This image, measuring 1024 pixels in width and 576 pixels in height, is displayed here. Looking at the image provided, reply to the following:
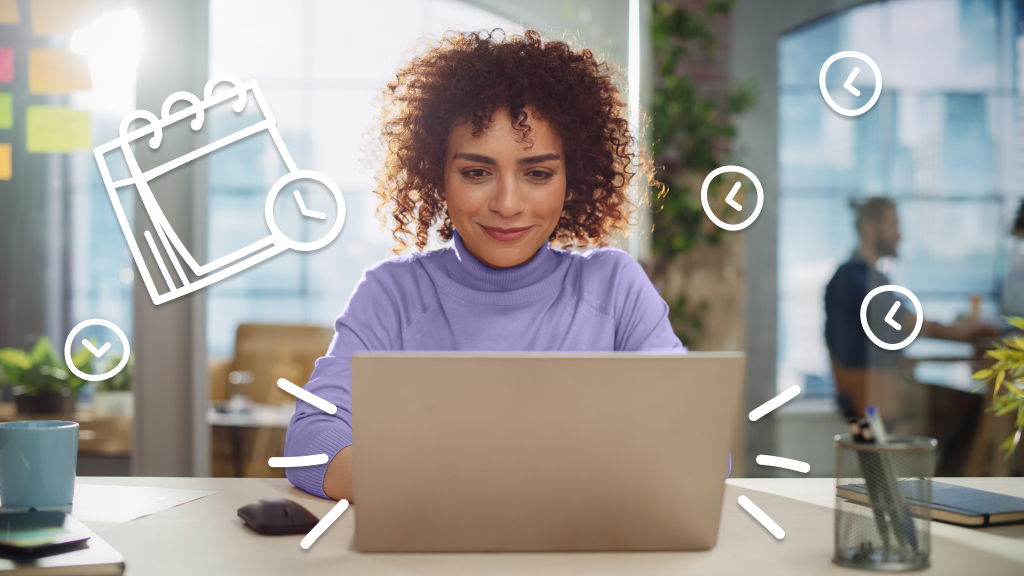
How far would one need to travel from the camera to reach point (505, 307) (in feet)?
5.27

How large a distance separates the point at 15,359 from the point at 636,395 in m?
2.67

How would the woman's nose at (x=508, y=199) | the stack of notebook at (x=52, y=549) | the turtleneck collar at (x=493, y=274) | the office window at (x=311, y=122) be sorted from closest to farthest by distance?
1. the stack of notebook at (x=52, y=549)
2. the woman's nose at (x=508, y=199)
3. the turtleneck collar at (x=493, y=274)
4. the office window at (x=311, y=122)

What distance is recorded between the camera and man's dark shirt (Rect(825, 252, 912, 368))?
3611 mm

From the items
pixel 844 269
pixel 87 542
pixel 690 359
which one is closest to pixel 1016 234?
pixel 844 269

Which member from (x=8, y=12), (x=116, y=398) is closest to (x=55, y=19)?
(x=8, y=12)

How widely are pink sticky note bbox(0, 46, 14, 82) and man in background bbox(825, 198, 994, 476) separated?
3400mm

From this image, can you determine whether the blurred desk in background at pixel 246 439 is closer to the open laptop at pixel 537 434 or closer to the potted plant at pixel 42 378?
the potted plant at pixel 42 378

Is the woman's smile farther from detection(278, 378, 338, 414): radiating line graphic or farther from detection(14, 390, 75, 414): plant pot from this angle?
detection(14, 390, 75, 414): plant pot

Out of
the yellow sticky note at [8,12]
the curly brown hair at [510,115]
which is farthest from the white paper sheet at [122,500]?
the yellow sticky note at [8,12]

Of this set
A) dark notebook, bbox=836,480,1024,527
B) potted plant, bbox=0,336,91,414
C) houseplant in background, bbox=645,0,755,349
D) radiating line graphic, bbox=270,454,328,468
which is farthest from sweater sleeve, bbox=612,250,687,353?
potted plant, bbox=0,336,91,414

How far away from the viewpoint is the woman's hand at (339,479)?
1.12 metres

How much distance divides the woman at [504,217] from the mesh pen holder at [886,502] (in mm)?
746

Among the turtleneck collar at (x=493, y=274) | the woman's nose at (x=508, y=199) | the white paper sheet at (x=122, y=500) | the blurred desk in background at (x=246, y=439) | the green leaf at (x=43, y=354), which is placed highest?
the woman's nose at (x=508, y=199)

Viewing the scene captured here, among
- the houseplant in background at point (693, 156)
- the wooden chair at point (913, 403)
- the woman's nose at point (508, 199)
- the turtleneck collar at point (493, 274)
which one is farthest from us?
the wooden chair at point (913, 403)
